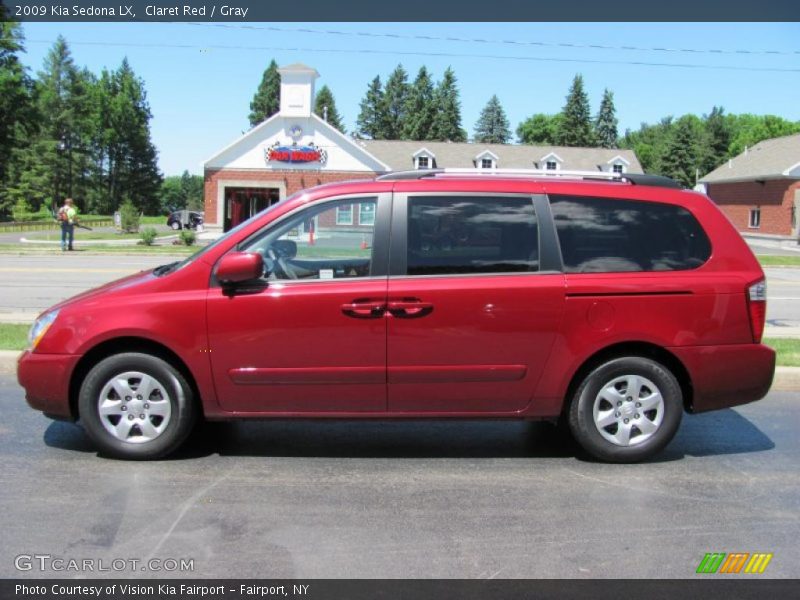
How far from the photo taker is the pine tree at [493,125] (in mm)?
114062

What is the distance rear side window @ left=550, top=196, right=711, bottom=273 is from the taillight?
0.39m

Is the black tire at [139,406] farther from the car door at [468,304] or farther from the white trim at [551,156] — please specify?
the white trim at [551,156]

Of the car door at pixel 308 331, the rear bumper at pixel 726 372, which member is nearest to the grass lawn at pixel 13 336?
the car door at pixel 308 331

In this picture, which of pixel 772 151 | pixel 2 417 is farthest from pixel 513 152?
pixel 2 417

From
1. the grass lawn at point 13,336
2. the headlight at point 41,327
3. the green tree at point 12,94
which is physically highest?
the green tree at point 12,94

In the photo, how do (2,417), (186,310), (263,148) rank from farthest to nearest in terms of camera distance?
(263,148)
(2,417)
(186,310)

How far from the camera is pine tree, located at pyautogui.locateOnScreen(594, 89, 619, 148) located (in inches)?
3570

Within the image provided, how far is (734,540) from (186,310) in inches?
138

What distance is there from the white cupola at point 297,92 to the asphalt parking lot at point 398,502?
38977 mm

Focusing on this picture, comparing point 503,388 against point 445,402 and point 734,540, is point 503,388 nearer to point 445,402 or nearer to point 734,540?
point 445,402

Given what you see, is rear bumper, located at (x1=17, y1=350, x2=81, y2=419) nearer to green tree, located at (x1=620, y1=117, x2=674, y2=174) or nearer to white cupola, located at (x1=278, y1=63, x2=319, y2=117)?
white cupola, located at (x1=278, y1=63, x2=319, y2=117)

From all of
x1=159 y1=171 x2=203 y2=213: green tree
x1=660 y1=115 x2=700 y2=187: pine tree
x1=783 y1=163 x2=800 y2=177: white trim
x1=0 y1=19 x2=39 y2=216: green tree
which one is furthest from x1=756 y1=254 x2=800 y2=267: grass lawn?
x1=159 y1=171 x2=203 y2=213: green tree

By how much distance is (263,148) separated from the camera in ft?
144
